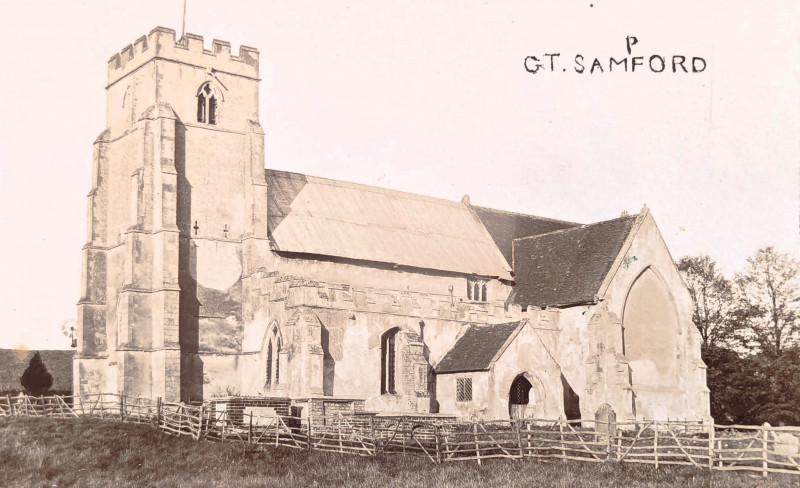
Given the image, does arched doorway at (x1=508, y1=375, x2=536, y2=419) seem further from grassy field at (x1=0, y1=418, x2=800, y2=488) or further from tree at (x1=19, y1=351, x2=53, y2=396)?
tree at (x1=19, y1=351, x2=53, y2=396)

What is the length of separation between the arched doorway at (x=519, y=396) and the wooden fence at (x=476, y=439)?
9.91 feet

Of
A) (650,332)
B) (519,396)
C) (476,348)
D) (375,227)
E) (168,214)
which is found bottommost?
(519,396)

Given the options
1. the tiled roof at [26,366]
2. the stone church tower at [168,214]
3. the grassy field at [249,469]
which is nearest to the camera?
the grassy field at [249,469]

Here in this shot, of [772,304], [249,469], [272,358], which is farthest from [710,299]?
[249,469]

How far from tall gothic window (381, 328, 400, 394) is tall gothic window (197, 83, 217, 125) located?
14.3m

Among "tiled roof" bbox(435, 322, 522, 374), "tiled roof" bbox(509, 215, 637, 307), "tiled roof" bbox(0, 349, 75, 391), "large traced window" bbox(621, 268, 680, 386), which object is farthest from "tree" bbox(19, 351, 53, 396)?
"large traced window" bbox(621, 268, 680, 386)

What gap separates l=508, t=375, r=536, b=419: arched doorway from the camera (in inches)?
1750

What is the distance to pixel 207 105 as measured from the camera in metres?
49.9

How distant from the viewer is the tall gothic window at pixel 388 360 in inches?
1784

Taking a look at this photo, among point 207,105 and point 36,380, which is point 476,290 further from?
point 36,380

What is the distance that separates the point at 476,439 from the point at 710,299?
37912 millimetres

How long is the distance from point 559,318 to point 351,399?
527 inches

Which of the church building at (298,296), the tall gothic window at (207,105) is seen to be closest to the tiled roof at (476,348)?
the church building at (298,296)

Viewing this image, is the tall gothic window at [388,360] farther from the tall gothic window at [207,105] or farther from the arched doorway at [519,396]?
the tall gothic window at [207,105]
